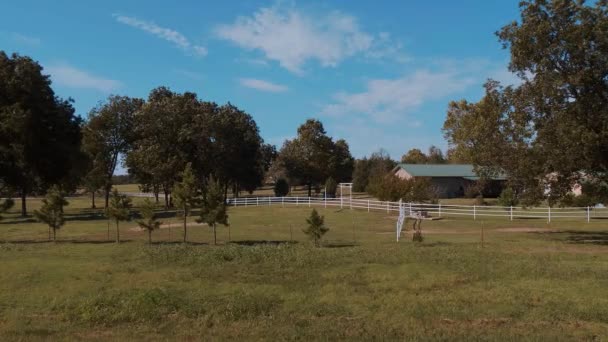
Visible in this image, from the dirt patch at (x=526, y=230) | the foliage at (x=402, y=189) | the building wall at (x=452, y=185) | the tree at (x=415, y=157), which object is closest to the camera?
the dirt patch at (x=526, y=230)

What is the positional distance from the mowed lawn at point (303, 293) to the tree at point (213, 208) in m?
3.86

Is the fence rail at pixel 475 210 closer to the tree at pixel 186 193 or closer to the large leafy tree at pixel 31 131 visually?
the tree at pixel 186 193

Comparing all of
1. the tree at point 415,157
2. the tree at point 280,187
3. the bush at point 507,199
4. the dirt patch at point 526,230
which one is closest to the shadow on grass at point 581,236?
the dirt patch at point 526,230

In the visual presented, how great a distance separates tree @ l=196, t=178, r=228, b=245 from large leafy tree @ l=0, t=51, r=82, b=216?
944 inches

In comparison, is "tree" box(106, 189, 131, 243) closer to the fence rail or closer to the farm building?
the fence rail

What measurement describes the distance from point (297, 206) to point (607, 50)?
37.1 m

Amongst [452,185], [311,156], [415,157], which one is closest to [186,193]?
[452,185]

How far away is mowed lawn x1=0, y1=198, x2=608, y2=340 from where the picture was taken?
9078 millimetres

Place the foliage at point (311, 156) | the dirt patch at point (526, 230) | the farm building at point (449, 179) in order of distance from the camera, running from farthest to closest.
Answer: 1. the foliage at point (311, 156)
2. the farm building at point (449, 179)
3. the dirt patch at point (526, 230)

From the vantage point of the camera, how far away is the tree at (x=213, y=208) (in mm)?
22969

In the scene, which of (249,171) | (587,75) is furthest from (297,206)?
(587,75)

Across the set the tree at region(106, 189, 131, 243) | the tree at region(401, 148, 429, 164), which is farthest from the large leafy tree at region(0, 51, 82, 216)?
the tree at region(401, 148, 429, 164)

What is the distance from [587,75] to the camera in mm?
21547

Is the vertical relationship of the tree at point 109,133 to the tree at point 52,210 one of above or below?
above
